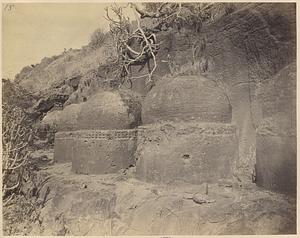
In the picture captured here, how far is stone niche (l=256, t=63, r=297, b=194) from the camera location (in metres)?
6.05

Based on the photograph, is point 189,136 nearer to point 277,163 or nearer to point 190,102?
point 190,102

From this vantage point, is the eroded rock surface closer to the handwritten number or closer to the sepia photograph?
the sepia photograph

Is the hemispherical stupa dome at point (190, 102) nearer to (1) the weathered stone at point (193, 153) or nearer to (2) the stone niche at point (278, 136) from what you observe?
(1) the weathered stone at point (193, 153)

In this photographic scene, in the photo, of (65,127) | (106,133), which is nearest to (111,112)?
(106,133)

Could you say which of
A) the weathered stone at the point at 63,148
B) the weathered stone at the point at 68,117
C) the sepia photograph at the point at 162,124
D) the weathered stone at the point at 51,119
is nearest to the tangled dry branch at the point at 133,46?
the sepia photograph at the point at 162,124

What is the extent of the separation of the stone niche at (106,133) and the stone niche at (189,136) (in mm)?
745

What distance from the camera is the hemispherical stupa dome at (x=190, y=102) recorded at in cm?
718

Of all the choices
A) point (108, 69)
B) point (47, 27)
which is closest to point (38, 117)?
point (108, 69)

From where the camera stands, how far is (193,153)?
6980mm

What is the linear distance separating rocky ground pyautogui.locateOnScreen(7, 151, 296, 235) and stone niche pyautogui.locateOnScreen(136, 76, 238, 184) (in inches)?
10.1

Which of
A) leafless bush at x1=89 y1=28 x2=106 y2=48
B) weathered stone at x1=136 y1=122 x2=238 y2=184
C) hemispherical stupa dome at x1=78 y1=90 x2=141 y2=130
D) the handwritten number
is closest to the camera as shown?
the handwritten number

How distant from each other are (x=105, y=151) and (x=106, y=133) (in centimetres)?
40

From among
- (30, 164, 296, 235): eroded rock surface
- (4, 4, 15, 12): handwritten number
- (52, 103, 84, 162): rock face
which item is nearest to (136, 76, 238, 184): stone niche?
(30, 164, 296, 235): eroded rock surface

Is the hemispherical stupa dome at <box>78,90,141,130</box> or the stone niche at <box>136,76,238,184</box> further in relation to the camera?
the hemispherical stupa dome at <box>78,90,141,130</box>
